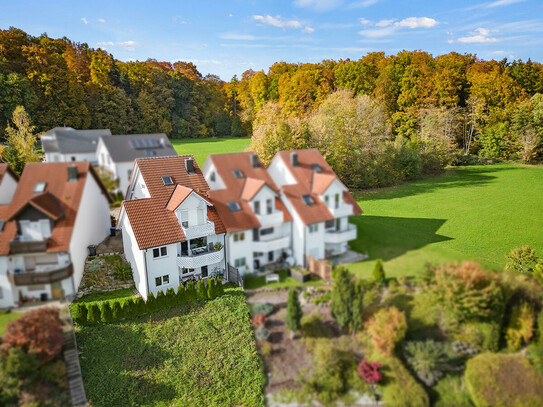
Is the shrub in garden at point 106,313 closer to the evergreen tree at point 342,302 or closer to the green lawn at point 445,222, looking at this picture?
the evergreen tree at point 342,302

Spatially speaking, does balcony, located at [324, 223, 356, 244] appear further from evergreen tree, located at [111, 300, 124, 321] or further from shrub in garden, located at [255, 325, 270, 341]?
evergreen tree, located at [111, 300, 124, 321]

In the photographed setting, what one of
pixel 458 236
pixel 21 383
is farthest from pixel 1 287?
pixel 458 236

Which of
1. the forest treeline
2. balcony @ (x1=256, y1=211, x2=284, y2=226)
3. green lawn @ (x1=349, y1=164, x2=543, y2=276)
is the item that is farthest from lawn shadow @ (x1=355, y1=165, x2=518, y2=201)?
balcony @ (x1=256, y1=211, x2=284, y2=226)

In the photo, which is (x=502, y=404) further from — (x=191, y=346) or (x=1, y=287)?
(x=1, y=287)

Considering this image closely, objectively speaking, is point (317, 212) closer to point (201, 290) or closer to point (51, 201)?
point (201, 290)

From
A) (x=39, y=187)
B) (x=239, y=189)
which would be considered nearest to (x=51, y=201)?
(x=39, y=187)

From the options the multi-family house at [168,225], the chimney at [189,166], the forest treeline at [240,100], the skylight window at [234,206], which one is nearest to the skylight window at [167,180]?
the multi-family house at [168,225]

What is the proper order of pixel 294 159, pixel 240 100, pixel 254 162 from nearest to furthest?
pixel 294 159 < pixel 254 162 < pixel 240 100
